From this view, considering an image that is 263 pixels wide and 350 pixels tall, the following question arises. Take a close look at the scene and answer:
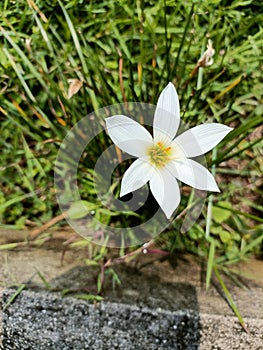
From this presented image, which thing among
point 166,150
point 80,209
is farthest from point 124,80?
point 166,150

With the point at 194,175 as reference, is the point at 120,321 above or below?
below

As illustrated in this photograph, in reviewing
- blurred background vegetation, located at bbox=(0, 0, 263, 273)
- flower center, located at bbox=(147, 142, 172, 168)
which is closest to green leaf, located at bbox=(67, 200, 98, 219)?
blurred background vegetation, located at bbox=(0, 0, 263, 273)

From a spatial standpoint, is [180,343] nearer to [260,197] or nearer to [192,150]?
[192,150]

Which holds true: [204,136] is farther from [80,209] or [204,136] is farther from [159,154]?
[80,209]

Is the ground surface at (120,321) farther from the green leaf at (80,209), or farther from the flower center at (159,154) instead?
the flower center at (159,154)

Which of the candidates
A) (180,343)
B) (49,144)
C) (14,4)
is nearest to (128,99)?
(49,144)

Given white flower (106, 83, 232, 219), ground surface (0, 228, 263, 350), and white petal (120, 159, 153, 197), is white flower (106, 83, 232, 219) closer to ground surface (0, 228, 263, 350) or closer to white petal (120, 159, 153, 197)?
white petal (120, 159, 153, 197)

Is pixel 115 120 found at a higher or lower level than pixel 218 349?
higher
